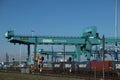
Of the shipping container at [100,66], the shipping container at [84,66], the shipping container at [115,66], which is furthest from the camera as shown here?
the shipping container at [84,66]

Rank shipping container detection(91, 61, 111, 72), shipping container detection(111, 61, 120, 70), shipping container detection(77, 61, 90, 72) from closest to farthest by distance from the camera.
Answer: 1. shipping container detection(91, 61, 111, 72)
2. shipping container detection(111, 61, 120, 70)
3. shipping container detection(77, 61, 90, 72)

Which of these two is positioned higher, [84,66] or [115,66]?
[115,66]

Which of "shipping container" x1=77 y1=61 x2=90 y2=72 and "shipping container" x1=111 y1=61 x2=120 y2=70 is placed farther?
"shipping container" x1=77 y1=61 x2=90 y2=72

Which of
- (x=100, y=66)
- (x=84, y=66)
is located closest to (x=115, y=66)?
(x=100, y=66)

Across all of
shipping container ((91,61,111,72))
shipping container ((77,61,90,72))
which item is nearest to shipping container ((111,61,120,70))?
shipping container ((91,61,111,72))

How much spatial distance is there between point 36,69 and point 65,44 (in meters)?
9.43

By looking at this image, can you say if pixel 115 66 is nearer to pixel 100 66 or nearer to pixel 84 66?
pixel 100 66

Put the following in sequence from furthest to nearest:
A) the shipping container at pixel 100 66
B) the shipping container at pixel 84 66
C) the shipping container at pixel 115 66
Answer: the shipping container at pixel 84 66, the shipping container at pixel 115 66, the shipping container at pixel 100 66

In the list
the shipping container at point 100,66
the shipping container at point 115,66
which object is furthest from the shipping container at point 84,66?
the shipping container at point 115,66

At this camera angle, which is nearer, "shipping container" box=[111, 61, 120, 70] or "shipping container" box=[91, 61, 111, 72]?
"shipping container" box=[91, 61, 111, 72]

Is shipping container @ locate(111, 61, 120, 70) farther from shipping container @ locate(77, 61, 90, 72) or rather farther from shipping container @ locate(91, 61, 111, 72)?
shipping container @ locate(77, 61, 90, 72)

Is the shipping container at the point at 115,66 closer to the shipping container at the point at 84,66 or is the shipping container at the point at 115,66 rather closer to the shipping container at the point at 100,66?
the shipping container at the point at 100,66

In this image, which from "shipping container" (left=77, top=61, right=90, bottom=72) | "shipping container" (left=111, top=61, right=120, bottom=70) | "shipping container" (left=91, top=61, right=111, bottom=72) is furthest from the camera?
"shipping container" (left=77, top=61, right=90, bottom=72)

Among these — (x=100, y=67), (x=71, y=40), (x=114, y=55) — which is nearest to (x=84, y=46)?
(x=71, y=40)
